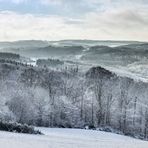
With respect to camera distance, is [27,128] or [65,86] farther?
[65,86]

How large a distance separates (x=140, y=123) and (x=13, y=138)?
85338 millimetres

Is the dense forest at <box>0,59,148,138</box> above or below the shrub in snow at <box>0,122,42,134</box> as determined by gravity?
below

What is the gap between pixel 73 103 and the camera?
136250mm

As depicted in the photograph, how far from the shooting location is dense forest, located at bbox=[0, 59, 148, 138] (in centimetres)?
10769

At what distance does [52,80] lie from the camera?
169125 millimetres

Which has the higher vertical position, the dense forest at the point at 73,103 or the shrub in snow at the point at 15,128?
the shrub in snow at the point at 15,128

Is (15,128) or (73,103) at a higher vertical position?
(15,128)

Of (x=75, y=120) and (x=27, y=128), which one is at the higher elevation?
(x=27, y=128)

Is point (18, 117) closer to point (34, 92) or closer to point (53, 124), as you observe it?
point (53, 124)

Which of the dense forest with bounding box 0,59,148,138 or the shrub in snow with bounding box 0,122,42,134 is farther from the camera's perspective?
the dense forest with bounding box 0,59,148,138

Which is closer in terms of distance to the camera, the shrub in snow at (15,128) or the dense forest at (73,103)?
the shrub in snow at (15,128)

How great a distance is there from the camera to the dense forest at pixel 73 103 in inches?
4240

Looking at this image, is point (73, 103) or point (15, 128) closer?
point (15, 128)

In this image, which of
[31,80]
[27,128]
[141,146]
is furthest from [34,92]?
[141,146]
